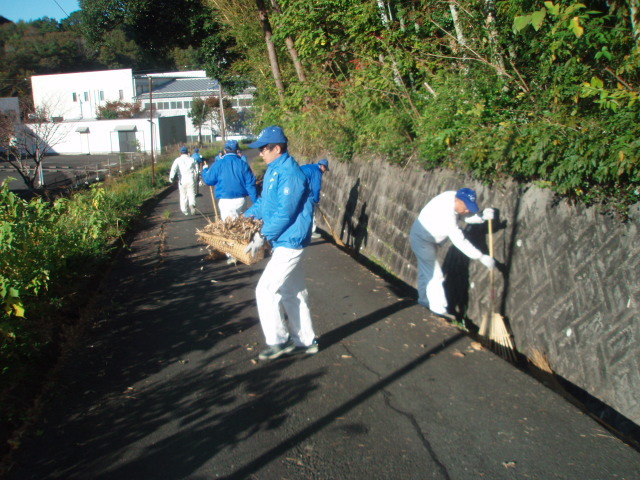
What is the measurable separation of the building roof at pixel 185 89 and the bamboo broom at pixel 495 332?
199ft

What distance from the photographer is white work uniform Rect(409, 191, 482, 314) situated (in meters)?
6.32

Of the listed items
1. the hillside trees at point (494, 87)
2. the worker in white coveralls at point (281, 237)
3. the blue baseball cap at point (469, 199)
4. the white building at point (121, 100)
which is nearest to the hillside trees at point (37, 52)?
the white building at point (121, 100)

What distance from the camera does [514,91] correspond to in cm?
735

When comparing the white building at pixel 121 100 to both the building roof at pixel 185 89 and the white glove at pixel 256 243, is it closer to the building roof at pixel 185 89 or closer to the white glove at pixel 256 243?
the building roof at pixel 185 89

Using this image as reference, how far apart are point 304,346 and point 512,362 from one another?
7.05ft

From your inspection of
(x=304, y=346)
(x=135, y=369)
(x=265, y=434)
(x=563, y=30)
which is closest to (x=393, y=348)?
(x=304, y=346)

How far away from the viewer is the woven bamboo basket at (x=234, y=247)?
213 inches

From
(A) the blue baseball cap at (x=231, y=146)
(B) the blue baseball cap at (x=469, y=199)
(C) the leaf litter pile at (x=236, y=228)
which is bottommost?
(C) the leaf litter pile at (x=236, y=228)

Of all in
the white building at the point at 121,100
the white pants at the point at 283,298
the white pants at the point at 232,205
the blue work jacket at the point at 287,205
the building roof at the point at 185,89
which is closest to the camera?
the blue work jacket at the point at 287,205

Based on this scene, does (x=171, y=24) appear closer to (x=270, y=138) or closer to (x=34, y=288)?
(x=34, y=288)

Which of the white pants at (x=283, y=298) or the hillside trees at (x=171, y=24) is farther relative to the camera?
the hillside trees at (x=171, y=24)

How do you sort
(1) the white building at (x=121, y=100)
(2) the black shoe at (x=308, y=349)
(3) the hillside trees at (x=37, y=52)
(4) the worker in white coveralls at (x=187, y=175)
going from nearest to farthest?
(2) the black shoe at (x=308, y=349), (4) the worker in white coveralls at (x=187, y=175), (1) the white building at (x=121, y=100), (3) the hillside trees at (x=37, y=52)

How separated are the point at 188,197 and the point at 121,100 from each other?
51.9 m

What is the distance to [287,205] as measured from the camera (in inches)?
187
